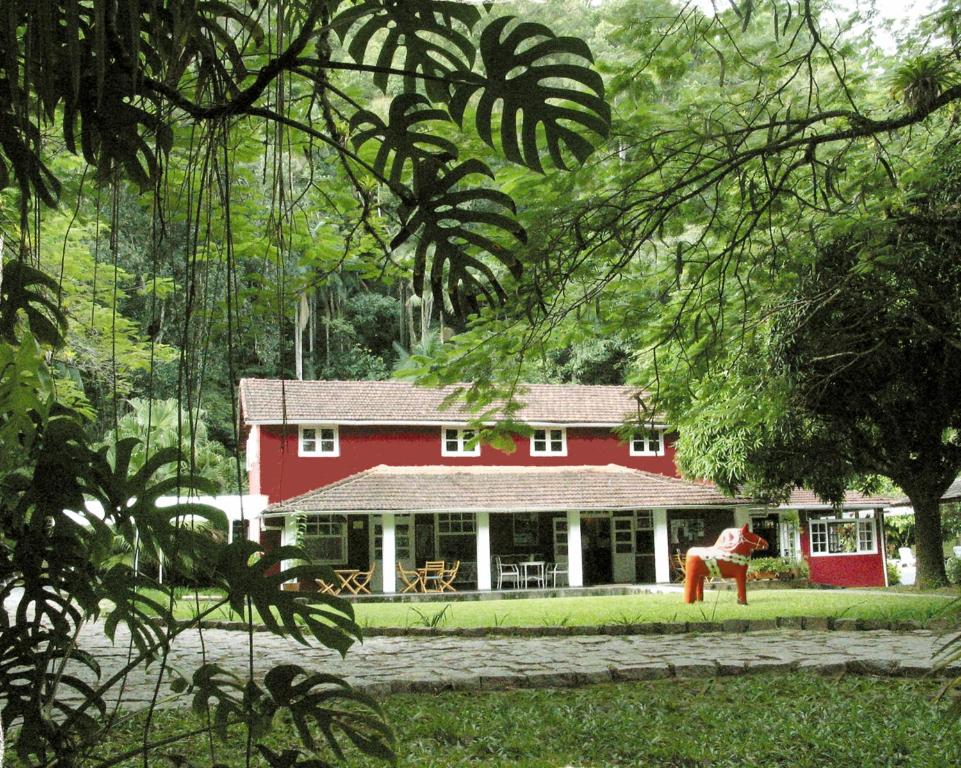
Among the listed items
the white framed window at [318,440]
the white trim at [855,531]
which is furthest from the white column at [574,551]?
the white trim at [855,531]

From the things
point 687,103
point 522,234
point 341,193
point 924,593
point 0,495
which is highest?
point 687,103

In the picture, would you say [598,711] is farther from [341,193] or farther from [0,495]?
[0,495]

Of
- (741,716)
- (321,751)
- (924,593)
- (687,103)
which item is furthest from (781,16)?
→ (924,593)

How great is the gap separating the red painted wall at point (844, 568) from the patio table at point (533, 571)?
722 centimetres

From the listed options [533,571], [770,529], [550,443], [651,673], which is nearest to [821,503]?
[770,529]

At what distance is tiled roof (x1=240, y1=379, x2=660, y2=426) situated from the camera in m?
24.0

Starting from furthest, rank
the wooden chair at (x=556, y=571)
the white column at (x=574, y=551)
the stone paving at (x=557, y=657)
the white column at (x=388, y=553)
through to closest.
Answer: the wooden chair at (x=556, y=571)
the white column at (x=574, y=551)
the white column at (x=388, y=553)
the stone paving at (x=557, y=657)

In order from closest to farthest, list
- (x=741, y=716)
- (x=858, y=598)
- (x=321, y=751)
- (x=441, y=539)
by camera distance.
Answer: (x=321, y=751), (x=741, y=716), (x=858, y=598), (x=441, y=539)

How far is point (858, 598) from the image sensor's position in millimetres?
15438

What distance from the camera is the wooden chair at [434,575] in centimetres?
2280

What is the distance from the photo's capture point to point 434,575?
2372 cm

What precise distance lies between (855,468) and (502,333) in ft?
39.1

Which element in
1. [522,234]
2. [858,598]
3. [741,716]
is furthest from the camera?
[858,598]

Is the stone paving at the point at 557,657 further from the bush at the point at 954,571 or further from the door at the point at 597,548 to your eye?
the bush at the point at 954,571
